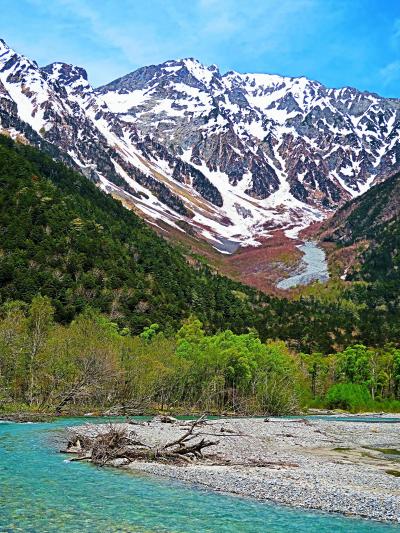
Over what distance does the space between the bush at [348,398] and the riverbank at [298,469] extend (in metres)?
63.8

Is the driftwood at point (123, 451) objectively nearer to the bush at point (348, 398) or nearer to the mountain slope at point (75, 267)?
the bush at point (348, 398)

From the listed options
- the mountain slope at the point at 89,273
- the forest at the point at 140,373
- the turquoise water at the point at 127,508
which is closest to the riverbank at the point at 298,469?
the turquoise water at the point at 127,508

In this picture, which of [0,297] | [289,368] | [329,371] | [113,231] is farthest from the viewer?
[113,231]

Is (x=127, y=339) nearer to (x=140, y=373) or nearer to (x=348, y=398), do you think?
(x=140, y=373)

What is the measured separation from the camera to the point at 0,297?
438 ft

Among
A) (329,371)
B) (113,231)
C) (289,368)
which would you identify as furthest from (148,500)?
(113,231)

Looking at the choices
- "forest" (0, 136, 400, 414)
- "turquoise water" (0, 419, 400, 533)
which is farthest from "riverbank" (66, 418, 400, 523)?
"forest" (0, 136, 400, 414)

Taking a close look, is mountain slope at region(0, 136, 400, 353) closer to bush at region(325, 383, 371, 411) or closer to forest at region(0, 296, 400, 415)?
forest at region(0, 296, 400, 415)

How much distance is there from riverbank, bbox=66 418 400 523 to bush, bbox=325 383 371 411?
63.8 m

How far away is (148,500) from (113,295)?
128 metres

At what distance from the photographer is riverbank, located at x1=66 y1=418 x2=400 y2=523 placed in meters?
26.9

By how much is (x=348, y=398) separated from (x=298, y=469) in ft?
312

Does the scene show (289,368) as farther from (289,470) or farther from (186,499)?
(186,499)

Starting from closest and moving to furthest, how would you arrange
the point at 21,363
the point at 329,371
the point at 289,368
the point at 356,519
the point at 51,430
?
the point at 356,519
the point at 51,430
the point at 21,363
the point at 289,368
the point at 329,371
